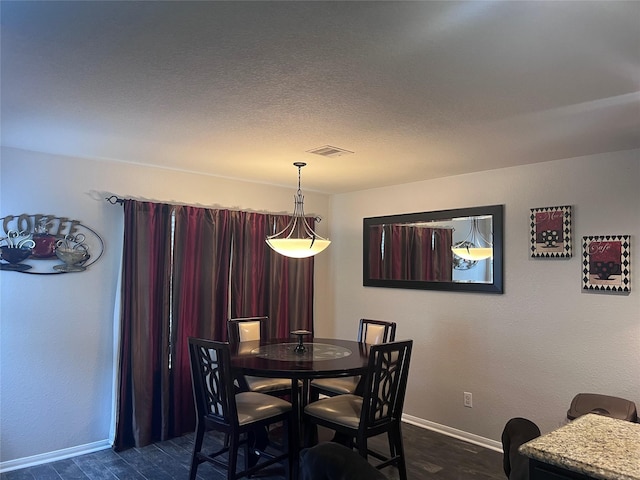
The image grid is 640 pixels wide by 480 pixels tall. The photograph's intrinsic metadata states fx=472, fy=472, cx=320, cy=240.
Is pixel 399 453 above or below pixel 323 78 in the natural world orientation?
below

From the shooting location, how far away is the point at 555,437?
4.69 ft

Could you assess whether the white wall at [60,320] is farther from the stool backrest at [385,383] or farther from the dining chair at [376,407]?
the stool backrest at [385,383]

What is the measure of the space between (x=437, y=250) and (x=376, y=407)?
1898 millimetres

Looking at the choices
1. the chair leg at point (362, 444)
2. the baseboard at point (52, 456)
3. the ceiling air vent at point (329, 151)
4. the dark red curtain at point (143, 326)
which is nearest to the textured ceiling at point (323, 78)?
the ceiling air vent at point (329, 151)

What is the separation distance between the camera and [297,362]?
3.26m

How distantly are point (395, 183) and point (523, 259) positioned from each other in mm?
1491

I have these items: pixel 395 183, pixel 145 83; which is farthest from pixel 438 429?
pixel 145 83

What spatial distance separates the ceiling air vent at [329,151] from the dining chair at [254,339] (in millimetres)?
1715

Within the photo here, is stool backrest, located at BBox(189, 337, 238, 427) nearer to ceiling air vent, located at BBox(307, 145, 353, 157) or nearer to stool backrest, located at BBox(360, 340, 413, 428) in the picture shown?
stool backrest, located at BBox(360, 340, 413, 428)

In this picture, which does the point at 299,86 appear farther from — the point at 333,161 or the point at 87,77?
the point at 333,161

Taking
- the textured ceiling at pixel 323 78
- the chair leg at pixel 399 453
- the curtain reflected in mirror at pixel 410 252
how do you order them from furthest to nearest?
1. the curtain reflected in mirror at pixel 410 252
2. the chair leg at pixel 399 453
3. the textured ceiling at pixel 323 78

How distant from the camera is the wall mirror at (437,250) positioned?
13.3ft

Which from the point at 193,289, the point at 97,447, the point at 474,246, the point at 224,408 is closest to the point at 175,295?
the point at 193,289

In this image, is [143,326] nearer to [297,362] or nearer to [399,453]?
[297,362]
